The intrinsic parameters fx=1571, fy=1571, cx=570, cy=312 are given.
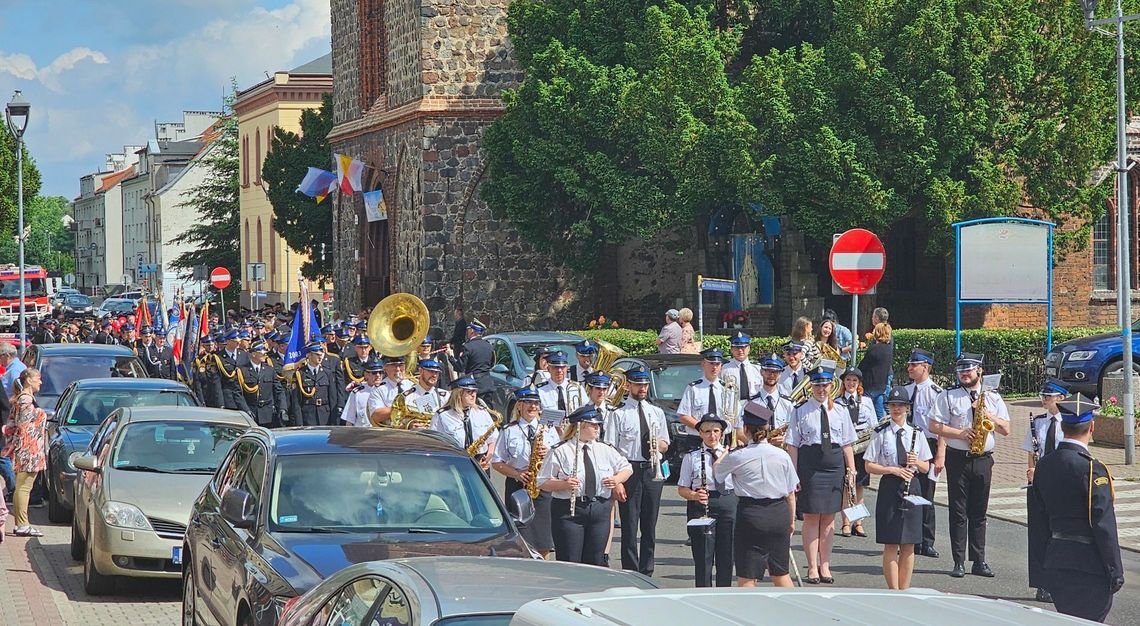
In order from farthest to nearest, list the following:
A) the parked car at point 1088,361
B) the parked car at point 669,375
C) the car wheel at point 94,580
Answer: the parked car at point 1088,361
the parked car at point 669,375
the car wheel at point 94,580

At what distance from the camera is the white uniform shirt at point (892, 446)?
40.8 feet

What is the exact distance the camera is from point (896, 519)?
11891 millimetres

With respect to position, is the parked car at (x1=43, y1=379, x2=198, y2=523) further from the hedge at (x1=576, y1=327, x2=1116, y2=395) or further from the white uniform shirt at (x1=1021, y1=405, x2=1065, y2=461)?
the hedge at (x1=576, y1=327, x2=1116, y2=395)

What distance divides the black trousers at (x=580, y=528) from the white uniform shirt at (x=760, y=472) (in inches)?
40.5

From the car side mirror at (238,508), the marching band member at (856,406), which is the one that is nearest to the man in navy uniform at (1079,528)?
the car side mirror at (238,508)

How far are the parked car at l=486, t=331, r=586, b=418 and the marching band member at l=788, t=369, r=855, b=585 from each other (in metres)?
9.53

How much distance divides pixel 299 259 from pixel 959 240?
168 ft

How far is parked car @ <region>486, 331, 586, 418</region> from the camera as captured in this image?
2269cm

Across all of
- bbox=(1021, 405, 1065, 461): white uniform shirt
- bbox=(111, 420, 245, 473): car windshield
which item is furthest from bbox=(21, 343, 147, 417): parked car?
bbox=(1021, 405, 1065, 461): white uniform shirt

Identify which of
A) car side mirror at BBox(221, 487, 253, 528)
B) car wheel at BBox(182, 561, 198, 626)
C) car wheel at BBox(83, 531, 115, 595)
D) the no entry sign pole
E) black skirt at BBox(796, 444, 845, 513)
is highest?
the no entry sign pole

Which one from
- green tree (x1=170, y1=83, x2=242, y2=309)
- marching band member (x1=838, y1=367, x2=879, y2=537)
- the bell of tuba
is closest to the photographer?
marching band member (x1=838, y1=367, x2=879, y2=537)

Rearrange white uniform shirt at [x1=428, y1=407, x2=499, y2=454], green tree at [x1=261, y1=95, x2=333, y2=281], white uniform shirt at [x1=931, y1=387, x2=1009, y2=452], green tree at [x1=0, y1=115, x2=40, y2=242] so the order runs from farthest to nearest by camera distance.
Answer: green tree at [x1=261, y1=95, x2=333, y2=281], green tree at [x1=0, y1=115, x2=40, y2=242], white uniform shirt at [x1=931, y1=387, x2=1009, y2=452], white uniform shirt at [x1=428, y1=407, x2=499, y2=454]

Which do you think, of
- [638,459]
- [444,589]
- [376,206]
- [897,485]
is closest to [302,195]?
[376,206]

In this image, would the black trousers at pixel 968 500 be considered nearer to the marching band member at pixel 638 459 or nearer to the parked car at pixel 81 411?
the marching band member at pixel 638 459
